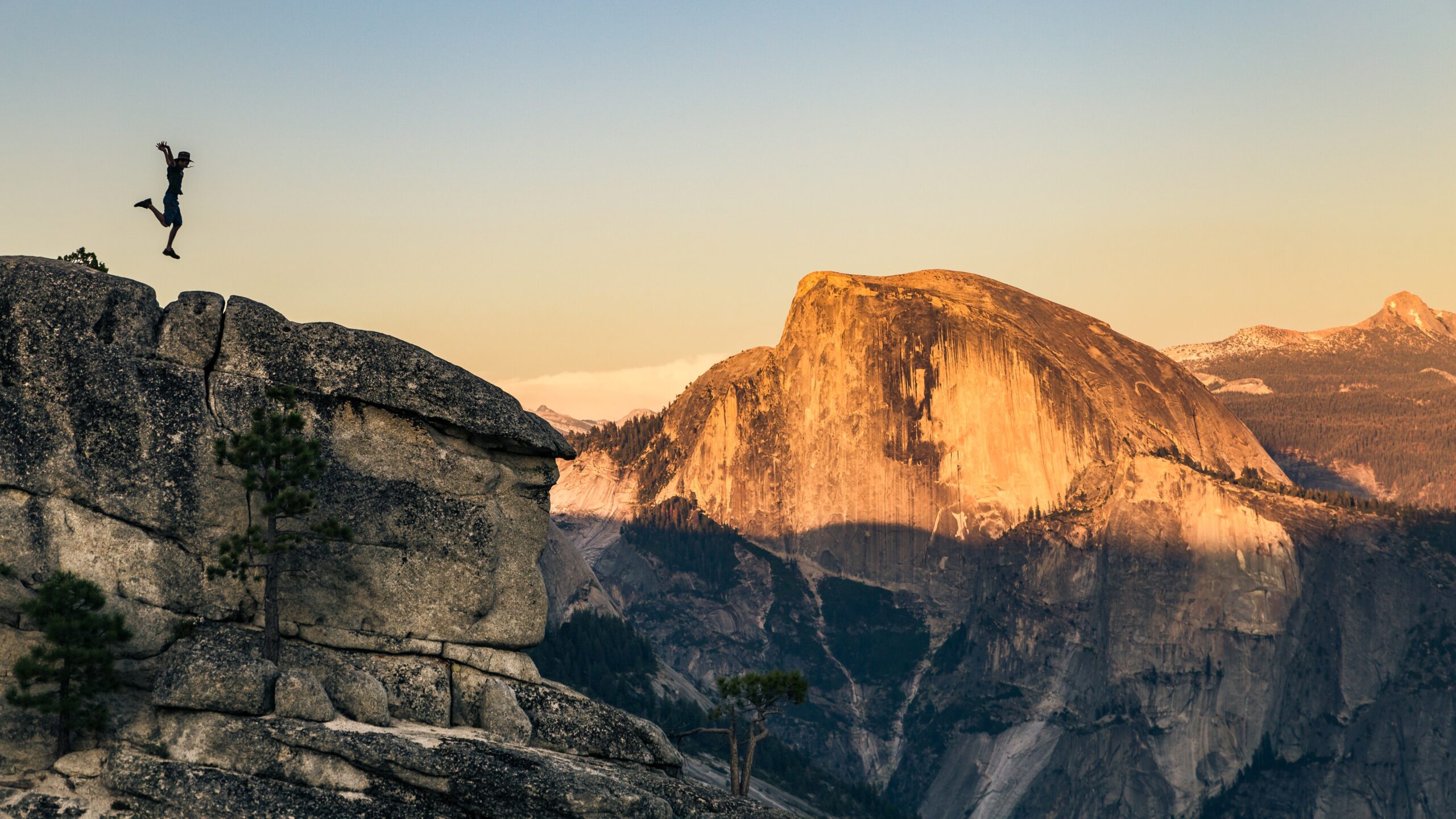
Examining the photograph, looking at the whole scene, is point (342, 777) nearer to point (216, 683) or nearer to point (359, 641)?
point (216, 683)

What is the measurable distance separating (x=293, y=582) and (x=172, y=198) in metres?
18.3

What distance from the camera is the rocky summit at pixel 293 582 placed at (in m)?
62.8

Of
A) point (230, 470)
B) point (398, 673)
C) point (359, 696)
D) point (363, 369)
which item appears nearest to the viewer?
point (359, 696)

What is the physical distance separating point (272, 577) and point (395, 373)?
11.3 metres

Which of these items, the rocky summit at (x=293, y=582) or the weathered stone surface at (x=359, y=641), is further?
the weathered stone surface at (x=359, y=641)

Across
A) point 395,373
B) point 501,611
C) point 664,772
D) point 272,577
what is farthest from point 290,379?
point 664,772

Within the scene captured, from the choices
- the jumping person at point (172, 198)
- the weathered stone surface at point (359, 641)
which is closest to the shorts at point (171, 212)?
the jumping person at point (172, 198)

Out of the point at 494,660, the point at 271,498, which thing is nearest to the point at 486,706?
the point at 494,660

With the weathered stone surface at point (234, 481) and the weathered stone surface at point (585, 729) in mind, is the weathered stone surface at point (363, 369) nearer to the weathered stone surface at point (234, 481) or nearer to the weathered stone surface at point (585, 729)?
the weathered stone surface at point (234, 481)

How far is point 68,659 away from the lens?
63188 millimetres

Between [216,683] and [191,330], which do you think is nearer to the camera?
[216,683]

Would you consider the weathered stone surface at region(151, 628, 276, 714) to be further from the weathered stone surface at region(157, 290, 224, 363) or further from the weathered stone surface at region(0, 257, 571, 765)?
the weathered stone surface at region(157, 290, 224, 363)

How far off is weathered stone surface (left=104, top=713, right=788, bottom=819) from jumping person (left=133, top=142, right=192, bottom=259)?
22030 mm

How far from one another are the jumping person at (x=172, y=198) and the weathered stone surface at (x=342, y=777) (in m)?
22.0
